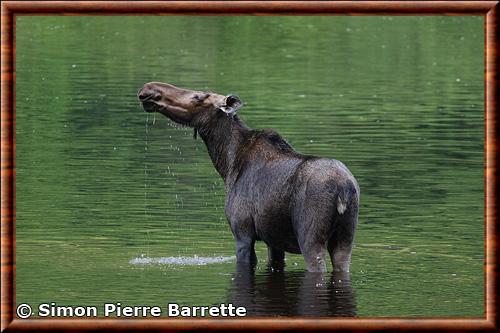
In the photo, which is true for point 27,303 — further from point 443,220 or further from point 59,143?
point 59,143

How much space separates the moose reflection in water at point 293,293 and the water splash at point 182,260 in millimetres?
626

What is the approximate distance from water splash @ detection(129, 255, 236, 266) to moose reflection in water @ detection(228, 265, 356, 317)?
2.05ft

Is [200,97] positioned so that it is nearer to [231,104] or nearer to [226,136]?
[231,104]

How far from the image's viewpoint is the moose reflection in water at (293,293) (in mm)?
14562

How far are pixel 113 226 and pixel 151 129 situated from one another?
30.7 ft

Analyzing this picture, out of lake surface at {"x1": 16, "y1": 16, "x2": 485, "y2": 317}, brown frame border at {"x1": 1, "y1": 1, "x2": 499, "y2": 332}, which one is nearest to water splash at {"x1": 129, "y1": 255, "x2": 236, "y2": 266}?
lake surface at {"x1": 16, "y1": 16, "x2": 485, "y2": 317}

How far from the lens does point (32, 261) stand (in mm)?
16469

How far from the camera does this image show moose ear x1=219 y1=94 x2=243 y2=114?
16.5m

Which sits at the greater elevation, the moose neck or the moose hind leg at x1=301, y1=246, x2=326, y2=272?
the moose neck

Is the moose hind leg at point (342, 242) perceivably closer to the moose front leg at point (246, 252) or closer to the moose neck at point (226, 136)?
the moose front leg at point (246, 252)

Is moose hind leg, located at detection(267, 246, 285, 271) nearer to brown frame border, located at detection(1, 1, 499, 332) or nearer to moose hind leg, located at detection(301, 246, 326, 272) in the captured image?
moose hind leg, located at detection(301, 246, 326, 272)

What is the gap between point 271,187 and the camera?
1569cm

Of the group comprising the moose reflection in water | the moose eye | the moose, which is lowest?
the moose reflection in water

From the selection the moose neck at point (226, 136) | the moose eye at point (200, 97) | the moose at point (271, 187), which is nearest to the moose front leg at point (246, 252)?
the moose at point (271, 187)
